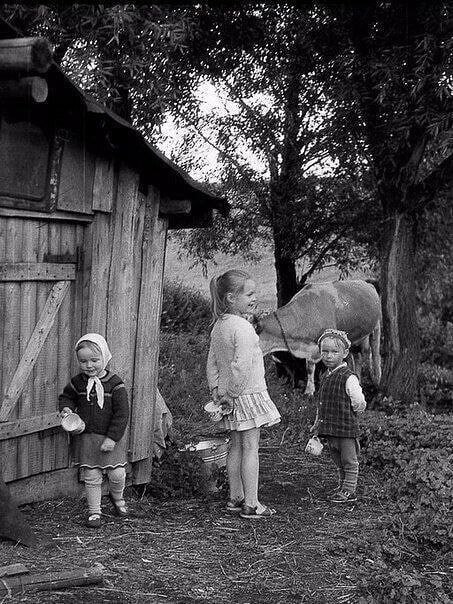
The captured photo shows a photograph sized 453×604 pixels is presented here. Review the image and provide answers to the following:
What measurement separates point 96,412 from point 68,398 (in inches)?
8.3

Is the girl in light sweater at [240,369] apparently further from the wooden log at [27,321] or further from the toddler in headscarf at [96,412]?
the wooden log at [27,321]

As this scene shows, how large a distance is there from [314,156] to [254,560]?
28.3 ft

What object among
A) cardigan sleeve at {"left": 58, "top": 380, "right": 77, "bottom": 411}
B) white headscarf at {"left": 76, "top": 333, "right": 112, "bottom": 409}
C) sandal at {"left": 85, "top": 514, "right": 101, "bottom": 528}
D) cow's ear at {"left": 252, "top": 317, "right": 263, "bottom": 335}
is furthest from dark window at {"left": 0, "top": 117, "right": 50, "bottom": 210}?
cow's ear at {"left": 252, "top": 317, "right": 263, "bottom": 335}

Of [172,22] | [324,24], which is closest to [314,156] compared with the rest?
[324,24]

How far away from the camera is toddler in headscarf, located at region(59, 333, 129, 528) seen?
19.3 ft

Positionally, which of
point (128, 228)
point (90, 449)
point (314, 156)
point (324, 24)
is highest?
point (324, 24)

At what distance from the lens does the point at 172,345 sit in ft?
51.6

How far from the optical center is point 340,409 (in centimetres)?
712

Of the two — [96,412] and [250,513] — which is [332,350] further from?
[96,412]

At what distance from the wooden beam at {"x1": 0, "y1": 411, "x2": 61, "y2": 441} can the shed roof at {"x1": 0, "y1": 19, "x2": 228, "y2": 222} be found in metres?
1.93

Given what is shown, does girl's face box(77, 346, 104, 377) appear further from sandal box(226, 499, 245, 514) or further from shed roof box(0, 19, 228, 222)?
sandal box(226, 499, 245, 514)

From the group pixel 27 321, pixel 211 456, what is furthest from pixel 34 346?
pixel 211 456

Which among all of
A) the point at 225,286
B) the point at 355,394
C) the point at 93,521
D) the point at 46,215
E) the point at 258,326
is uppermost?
the point at 46,215

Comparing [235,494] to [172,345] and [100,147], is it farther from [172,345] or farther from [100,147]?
[172,345]
